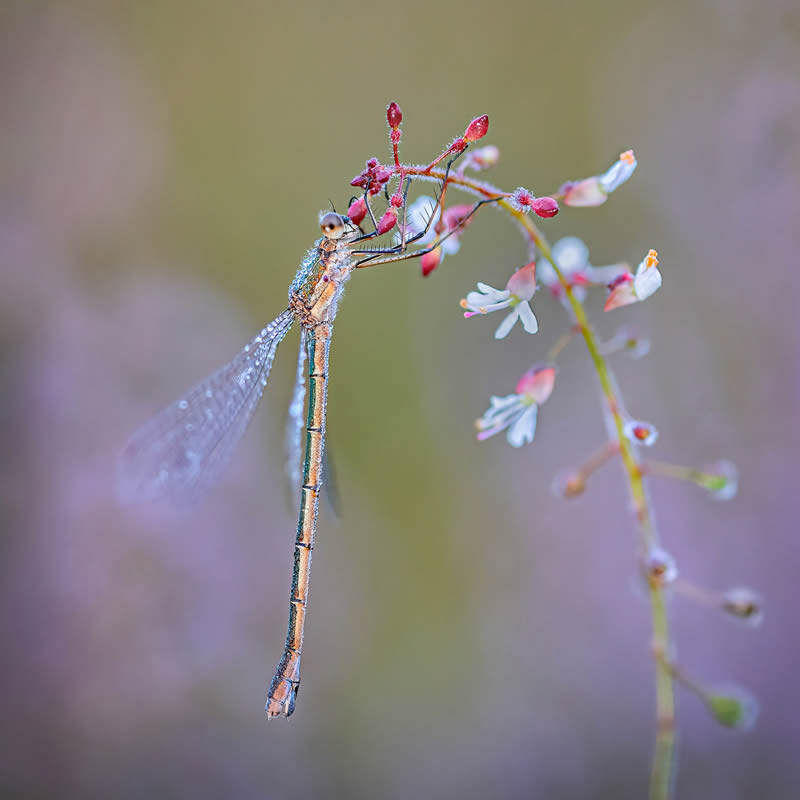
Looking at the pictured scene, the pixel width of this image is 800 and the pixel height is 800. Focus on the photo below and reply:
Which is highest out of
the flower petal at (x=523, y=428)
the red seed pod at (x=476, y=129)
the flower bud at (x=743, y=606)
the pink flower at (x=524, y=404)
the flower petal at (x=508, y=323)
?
the red seed pod at (x=476, y=129)

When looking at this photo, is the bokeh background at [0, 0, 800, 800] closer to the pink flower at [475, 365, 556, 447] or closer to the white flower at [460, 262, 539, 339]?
the pink flower at [475, 365, 556, 447]

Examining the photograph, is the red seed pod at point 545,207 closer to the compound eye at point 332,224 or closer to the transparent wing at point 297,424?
the compound eye at point 332,224

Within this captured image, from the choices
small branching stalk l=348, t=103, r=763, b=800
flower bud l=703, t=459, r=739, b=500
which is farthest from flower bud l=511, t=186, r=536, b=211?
flower bud l=703, t=459, r=739, b=500

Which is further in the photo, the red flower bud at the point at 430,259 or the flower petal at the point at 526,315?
the red flower bud at the point at 430,259

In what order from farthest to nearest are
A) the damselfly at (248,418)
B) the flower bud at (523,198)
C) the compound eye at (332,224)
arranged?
the damselfly at (248,418) → the compound eye at (332,224) → the flower bud at (523,198)

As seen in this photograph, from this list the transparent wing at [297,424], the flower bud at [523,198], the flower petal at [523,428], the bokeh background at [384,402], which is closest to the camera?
the flower bud at [523,198]

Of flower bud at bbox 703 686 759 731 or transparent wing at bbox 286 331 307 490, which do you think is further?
transparent wing at bbox 286 331 307 490

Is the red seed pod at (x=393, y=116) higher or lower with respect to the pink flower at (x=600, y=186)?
higher

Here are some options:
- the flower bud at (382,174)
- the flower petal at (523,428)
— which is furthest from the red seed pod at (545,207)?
the flower petal at (523,428)
